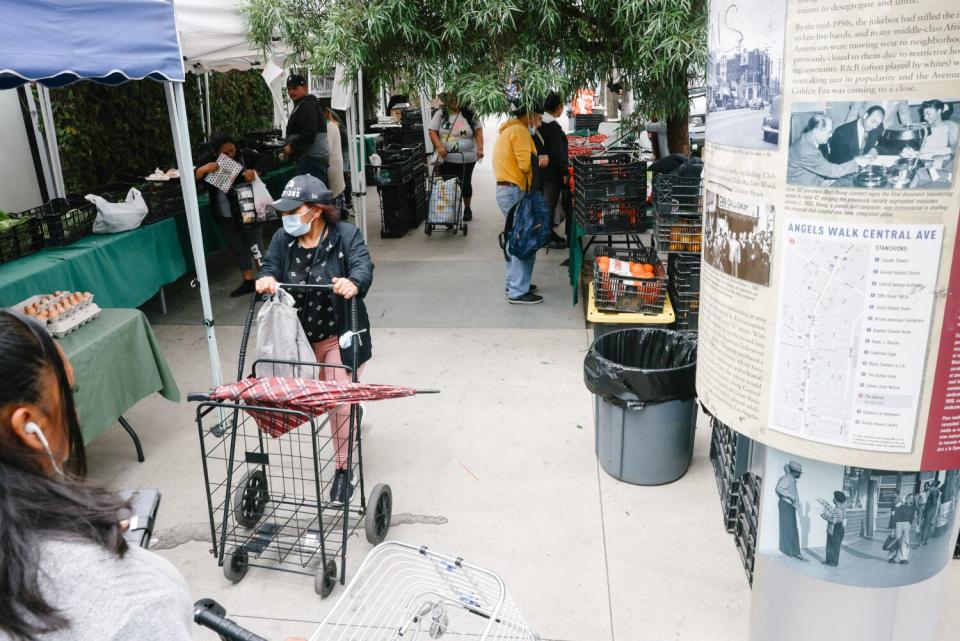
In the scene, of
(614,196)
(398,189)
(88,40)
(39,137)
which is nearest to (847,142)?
(88,40)

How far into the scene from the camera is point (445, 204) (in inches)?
432

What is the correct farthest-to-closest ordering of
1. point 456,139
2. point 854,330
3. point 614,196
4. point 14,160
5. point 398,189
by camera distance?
point 456,139 < point 398,189 < point 14,160 < point 614,196 < point 854,330

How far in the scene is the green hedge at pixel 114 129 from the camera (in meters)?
9.66

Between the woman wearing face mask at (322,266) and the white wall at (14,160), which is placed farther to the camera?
the white wall at (14,160)

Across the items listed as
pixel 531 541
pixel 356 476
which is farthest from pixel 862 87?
pixel 356 476

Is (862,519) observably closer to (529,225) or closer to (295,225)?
(295,225)

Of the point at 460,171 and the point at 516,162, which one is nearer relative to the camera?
the point at 516,162

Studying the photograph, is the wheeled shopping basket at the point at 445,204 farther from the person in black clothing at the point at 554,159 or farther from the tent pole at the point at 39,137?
the tent pole at the point at 39,137

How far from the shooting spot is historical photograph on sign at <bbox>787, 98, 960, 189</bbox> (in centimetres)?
211

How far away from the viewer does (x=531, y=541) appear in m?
4.15

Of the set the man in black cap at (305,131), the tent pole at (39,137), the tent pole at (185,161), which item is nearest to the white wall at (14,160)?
the tent pole at (39,137)

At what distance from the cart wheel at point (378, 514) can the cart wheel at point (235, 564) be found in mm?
639

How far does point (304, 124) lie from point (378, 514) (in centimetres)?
677

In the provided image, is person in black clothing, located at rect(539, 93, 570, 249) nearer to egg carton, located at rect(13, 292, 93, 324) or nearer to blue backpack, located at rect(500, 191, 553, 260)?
blue backpack, located at rect(500, 191, 553, 260)
